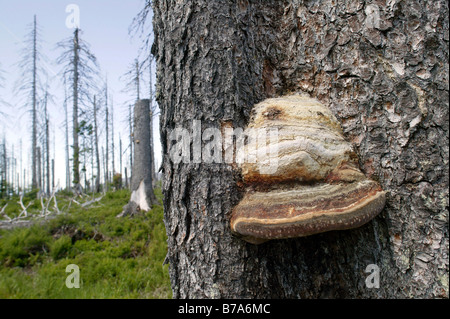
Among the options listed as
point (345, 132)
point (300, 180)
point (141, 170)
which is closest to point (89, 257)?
point (141, 170)

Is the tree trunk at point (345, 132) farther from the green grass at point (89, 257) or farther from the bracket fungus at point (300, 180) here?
the green grass at point (89, 257)

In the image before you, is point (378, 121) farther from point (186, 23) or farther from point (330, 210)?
point (186, 23)

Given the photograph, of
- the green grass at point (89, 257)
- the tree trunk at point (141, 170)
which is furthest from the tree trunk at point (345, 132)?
the tree trunk at point (141, 170)

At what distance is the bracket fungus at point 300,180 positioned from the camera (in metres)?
1.02

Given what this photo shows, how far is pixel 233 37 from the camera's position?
1.27 m

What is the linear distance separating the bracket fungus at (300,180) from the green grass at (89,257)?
3.65m

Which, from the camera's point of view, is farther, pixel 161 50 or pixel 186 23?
pixel 161 50

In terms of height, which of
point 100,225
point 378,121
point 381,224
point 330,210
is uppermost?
point 378,121

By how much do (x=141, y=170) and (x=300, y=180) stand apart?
8.63 meters

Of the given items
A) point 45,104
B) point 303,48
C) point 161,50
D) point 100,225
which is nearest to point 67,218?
point 100,225

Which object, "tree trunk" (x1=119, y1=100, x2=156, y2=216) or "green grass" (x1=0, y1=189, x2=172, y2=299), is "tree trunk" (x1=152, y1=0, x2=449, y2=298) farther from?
Answer: "tree trunk" (x1=119, y1=100, x2=156, y2=216)

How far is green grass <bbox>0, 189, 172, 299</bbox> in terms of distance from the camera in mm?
4011

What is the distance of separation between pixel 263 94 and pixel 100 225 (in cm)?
731

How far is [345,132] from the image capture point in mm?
1303
